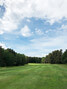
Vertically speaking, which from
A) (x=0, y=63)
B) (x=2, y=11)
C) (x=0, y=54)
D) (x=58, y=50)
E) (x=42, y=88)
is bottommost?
(x=42, y=88)

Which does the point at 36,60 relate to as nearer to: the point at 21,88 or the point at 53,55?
the point at 53,55

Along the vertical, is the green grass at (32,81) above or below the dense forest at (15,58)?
below

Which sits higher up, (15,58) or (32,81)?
(15,58)

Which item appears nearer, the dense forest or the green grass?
the green grass

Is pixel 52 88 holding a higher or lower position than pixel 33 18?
lower

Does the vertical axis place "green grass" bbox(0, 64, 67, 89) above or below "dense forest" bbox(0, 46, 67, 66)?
below

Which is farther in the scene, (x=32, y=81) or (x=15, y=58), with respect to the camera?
(x=15, y=58)

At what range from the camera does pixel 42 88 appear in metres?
8.01

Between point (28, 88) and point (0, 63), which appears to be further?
point (0, 63)

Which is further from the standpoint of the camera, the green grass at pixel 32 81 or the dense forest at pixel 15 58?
the dense forest at pixel 15 58

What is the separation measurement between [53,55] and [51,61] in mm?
5217

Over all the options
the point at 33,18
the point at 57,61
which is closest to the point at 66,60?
the point at 57,61

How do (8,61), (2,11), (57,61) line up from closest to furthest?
1. (2,11)
2. (8,61)
3. (57,61)

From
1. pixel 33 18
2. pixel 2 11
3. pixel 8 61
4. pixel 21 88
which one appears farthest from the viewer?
pixel 8 61
